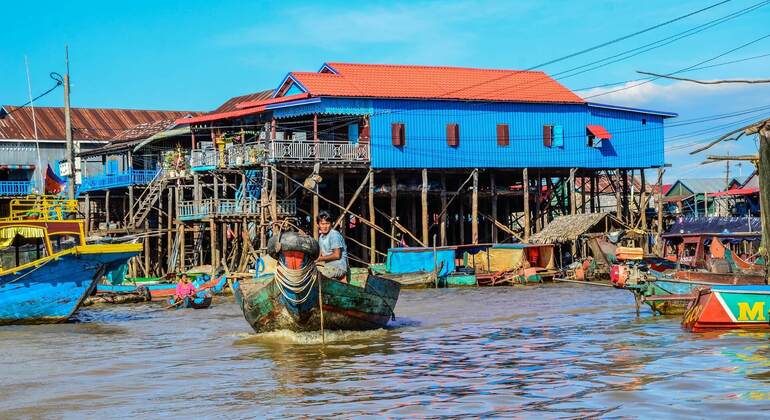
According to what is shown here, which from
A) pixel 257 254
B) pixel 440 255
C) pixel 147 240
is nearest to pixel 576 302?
pixel 440 255

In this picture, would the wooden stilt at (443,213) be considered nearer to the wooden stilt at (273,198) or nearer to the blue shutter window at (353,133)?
the blue shutter window at (353,133)

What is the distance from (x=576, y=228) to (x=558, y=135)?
19.1 feet

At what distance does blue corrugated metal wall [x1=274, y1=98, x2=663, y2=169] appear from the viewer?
3772cm

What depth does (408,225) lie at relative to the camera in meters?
42.5

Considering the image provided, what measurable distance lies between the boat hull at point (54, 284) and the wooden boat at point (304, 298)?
21.1 ft

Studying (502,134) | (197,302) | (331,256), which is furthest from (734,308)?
(502,134)

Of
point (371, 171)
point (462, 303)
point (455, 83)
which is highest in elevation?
point (455, 83)

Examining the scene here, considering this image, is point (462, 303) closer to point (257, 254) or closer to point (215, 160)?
point (257, 254)

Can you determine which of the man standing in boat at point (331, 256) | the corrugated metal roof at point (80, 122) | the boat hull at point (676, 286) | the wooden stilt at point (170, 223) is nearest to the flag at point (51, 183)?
the wooden stilt at point (170, 223)

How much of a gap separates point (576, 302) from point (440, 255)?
31.3ft

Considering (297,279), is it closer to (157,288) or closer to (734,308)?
(734,308)

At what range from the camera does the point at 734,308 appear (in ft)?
54.2

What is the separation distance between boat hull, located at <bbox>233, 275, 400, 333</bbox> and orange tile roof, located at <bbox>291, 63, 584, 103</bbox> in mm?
19308

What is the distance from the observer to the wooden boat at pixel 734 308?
16.4 metres
